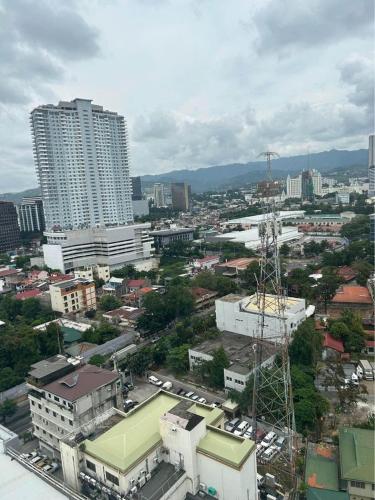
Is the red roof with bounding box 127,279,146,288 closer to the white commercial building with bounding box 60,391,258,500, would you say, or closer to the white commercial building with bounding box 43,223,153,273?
the white commercial building with bounding box 43,223,153,273

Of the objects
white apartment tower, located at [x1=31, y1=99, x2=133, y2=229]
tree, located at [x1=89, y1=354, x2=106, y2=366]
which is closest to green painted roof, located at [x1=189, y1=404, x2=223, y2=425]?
tree, located at [x1=89, y1=354, x2=106, y2=366]

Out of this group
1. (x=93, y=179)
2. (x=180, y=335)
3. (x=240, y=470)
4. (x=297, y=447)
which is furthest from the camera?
(x=93, y=179)

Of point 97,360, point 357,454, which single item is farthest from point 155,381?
point 357,454

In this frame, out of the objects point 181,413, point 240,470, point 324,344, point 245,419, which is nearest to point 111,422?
point 181,413

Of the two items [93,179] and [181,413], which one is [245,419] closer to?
[181,413]

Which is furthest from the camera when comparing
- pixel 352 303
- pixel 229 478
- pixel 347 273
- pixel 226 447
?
pixel 347 273

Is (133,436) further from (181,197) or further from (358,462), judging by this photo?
(181,197)

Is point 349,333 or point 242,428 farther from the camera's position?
point 349,333
